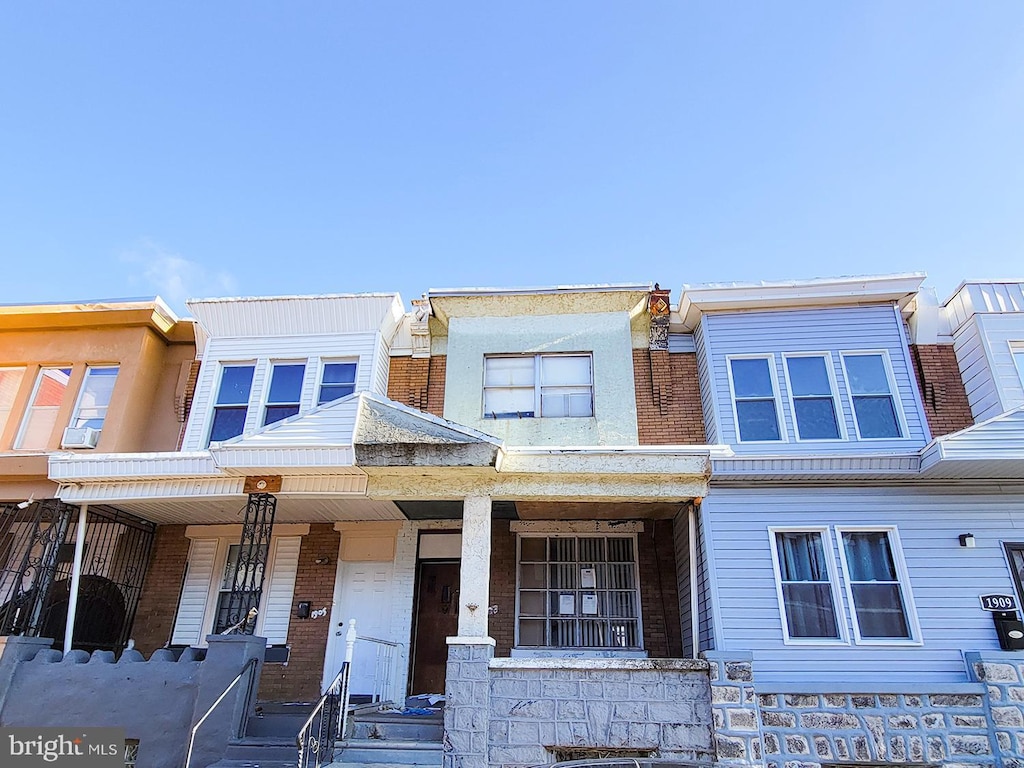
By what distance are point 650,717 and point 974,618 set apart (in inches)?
168

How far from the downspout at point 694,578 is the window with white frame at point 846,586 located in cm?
99

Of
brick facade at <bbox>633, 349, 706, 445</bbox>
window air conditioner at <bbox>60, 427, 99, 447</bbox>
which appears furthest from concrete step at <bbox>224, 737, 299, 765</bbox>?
brick facade at <bbox>633, 349, 706, 445</bbox>

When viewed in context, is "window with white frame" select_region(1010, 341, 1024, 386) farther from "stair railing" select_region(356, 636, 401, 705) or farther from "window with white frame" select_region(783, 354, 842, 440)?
"stair railing" select_region(356, 636, 401, 705)

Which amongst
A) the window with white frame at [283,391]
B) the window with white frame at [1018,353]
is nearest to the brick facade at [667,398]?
the window with white frame at [1018,353]

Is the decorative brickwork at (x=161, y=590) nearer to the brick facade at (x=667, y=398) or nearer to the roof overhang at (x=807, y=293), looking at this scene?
the brick facade at (x=667, y=398)

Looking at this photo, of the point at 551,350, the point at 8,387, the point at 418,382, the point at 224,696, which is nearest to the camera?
the point at 224,696

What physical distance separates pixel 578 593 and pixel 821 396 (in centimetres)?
471

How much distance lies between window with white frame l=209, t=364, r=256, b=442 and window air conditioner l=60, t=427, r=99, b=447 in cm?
185

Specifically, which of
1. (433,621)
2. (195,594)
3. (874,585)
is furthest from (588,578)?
(195,594)

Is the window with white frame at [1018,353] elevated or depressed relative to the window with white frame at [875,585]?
elevated

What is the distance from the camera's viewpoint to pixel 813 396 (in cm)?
1011

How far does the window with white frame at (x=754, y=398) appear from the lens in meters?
9.93

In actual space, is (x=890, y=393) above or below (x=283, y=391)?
below

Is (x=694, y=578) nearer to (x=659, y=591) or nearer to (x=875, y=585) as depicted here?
(x=659, y=591)
